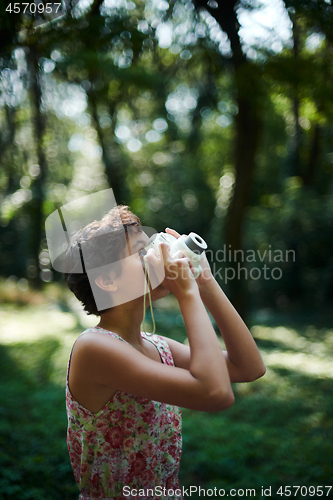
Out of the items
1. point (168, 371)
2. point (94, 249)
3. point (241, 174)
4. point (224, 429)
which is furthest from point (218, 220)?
point (168, 371)

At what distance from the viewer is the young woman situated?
108 centimetres

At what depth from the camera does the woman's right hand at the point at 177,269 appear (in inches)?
46.0

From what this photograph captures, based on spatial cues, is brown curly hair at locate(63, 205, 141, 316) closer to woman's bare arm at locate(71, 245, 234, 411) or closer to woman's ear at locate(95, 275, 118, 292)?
woman's ear at locate(95, 275, 118, 292)

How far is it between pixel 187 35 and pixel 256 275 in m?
6.09

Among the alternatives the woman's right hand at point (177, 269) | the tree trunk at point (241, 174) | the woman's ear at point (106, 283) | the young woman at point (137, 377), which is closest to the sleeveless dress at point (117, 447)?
the young woman at point (137, 377)

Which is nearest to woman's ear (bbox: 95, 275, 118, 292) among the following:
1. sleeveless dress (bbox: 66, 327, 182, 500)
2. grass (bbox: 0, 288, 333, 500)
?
sleeveless dress (bbox: 66, 327, 182, 500)

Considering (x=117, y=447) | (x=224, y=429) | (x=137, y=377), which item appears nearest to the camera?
(x=137, y=377)

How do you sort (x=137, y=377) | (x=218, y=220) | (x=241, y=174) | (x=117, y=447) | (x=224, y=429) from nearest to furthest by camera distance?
(x=137, y=377)
(x=117, y=447)
(x=224, y=429)
(x=241, y=174)
(x=218, y=220)

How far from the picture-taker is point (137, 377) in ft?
3.53

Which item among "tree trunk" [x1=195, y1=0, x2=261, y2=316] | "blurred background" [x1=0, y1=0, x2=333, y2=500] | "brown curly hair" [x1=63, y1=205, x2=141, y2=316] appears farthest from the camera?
"tree trunk" [x1=195, y1=0, x2=261, y2=316]

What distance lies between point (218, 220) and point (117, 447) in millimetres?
7753

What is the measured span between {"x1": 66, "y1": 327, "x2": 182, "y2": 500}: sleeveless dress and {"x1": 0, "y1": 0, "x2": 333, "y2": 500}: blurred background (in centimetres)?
169

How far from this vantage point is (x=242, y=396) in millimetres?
4031

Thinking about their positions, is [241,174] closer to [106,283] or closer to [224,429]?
[224,429]
